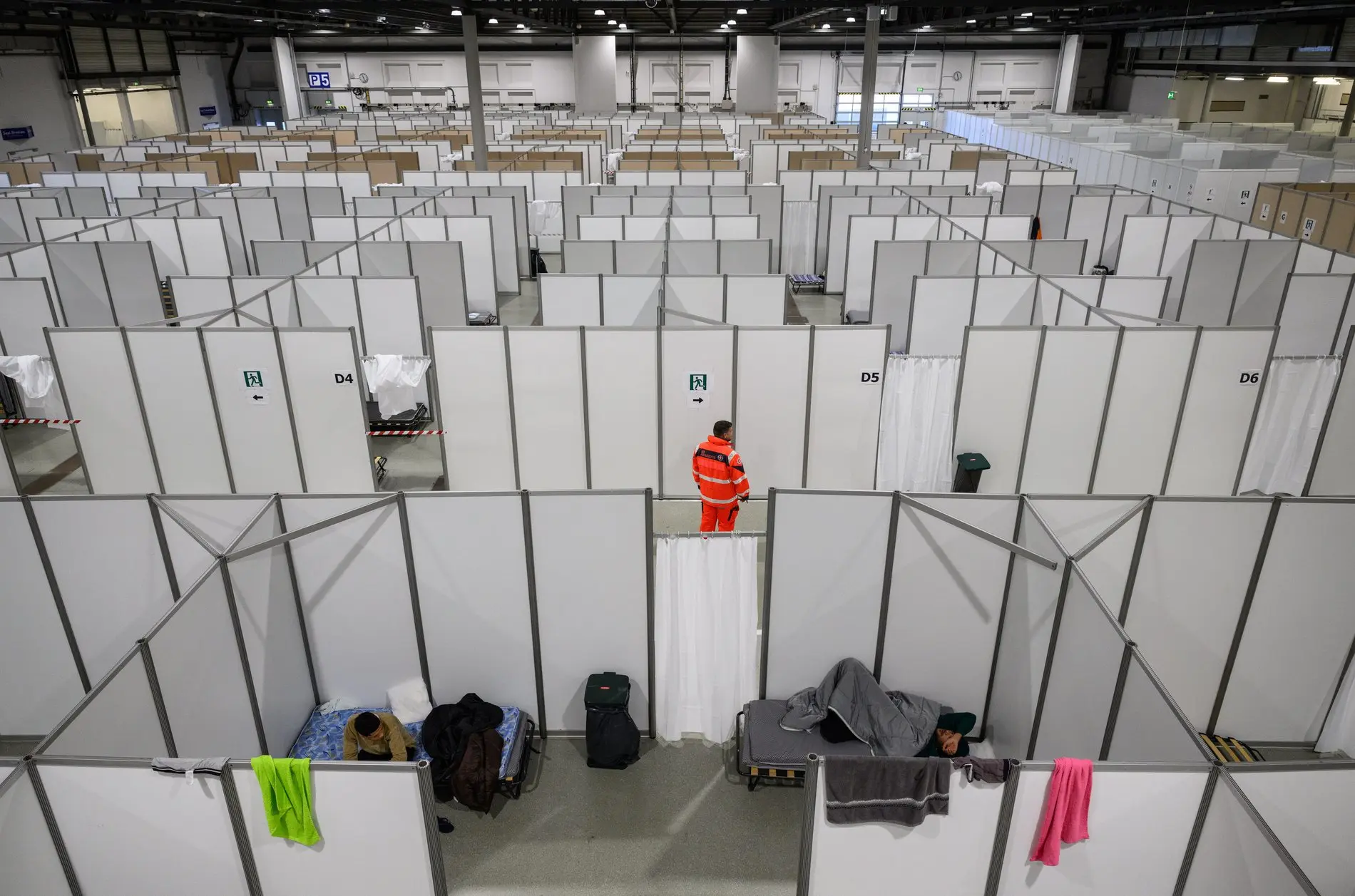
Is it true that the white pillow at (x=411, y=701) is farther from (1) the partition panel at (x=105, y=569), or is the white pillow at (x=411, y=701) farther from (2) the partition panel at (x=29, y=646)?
(2) the partition panel at (x=29, y=646)

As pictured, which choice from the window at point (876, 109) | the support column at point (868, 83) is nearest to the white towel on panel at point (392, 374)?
the support column at point (868, 83)

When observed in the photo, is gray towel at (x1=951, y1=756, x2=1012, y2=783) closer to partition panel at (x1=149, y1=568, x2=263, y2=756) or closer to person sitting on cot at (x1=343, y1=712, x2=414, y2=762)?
person sitting on cot at (x1=343, y1=712, x2=414, y2=762)

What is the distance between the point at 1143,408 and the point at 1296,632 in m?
3.13

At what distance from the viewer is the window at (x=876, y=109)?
4494 cm

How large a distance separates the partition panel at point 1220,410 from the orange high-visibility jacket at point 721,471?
4840 mm

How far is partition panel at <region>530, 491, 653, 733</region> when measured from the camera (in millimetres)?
5312

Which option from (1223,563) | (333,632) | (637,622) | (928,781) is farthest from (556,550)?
(1223,563)

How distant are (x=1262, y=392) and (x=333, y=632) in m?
9.00

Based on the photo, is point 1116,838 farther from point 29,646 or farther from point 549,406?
point 29,646

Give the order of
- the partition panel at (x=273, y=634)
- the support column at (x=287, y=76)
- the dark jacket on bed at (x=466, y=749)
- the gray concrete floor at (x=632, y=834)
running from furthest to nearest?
the support column at (x=287, y=76)
the dark jacket on bed at (x=466, y=749)
the partition panel at (x=273, y=634)
the gray concrete floor at (x=632, y=834)

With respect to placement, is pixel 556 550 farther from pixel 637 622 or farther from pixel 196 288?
pixel 196 288

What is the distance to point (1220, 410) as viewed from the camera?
816 cm

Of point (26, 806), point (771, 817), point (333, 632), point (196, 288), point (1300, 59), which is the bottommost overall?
point (771, 817)

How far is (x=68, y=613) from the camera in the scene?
562cm
